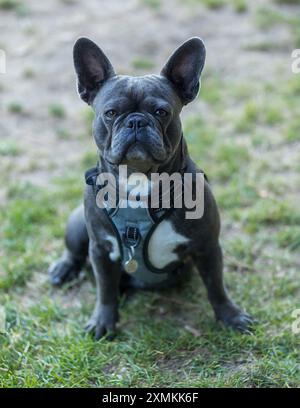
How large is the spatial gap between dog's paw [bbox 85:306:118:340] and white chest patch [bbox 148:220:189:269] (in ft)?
1.39

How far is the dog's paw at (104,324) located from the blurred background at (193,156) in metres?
0.07

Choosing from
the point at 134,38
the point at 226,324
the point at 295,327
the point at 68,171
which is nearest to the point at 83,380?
the point at 226,324

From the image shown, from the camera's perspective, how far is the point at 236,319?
3.47 m

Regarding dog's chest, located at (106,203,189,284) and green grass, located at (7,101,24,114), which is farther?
green grass, located at (7,101,24,114)

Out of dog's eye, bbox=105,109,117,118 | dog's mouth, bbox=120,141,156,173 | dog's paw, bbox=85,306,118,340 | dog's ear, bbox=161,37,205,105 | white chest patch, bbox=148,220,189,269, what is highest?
dog's ear, bbox=161,37,205,105

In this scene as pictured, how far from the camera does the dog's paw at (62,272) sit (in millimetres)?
3975

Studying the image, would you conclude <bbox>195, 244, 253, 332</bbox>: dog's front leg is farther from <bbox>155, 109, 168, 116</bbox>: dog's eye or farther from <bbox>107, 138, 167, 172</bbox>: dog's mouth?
<bbox>155, 109, 168, 116</bbox>: dog's eye

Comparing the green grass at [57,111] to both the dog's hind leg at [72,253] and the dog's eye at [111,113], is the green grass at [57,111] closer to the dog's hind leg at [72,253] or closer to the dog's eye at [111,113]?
the dog's hind leg at [72,253]

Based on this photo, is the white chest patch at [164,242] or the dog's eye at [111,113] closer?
the dog's eye at [111,113]

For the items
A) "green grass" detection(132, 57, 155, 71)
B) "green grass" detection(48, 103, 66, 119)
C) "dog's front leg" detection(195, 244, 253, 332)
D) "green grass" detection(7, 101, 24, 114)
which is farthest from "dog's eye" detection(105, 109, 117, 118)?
"green grass" detection(132, 57, 155, 71)

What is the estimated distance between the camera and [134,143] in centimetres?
288

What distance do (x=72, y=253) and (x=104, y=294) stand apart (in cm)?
52

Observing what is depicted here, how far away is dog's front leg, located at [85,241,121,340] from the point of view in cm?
340

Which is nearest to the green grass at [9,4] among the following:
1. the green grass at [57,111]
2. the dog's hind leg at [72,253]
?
the green grass at [57,111]
